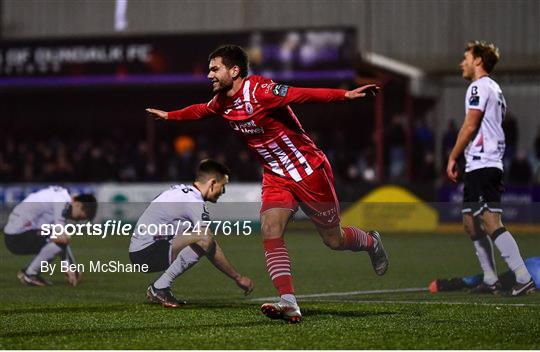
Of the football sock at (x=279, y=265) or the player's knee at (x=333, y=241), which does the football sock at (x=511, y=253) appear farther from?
the football sock at (x=279, y=265)

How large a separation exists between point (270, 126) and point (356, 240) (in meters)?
1.21

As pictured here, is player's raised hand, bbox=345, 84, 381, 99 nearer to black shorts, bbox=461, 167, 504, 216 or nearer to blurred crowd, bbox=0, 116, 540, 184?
black shorts, bbox=461, 167, 504, 216

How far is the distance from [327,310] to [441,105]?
755 inches

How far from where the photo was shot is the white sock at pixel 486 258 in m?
10.0

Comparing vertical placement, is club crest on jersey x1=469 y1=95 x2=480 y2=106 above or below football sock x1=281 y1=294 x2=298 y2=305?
above

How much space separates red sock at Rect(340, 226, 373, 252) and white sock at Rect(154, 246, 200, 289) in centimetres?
117

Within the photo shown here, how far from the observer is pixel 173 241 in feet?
31.5

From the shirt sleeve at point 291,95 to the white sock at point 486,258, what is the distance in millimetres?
2331

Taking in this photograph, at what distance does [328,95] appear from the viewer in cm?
827

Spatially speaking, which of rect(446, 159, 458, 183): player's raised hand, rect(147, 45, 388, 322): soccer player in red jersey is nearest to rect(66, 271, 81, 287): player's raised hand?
rect(147, 45, 388, 322): soccer player in red jersey

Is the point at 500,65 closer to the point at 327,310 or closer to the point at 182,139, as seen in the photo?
the point at 182,139

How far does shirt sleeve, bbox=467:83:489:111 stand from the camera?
33.3 ft

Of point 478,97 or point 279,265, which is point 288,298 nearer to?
A: point 279,265

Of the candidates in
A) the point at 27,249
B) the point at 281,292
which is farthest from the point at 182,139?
the point at 281,292
